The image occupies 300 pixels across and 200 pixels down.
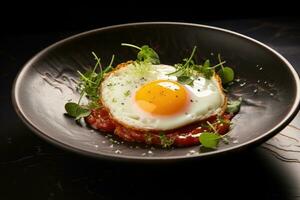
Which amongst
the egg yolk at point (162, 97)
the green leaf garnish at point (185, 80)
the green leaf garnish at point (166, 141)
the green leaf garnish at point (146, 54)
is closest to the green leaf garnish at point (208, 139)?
the green leaf garnish at point (166, 141)

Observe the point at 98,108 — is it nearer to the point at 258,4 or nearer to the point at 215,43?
the point at 215,43

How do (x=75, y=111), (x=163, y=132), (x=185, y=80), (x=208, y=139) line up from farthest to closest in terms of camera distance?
(x=185, y=80) < (x=75, y=111) < (x=163, y=132) < (x=208, y=139)

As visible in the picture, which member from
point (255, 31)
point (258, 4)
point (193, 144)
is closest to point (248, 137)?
point (193, 144)

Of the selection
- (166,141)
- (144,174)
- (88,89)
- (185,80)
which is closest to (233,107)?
(185,80)

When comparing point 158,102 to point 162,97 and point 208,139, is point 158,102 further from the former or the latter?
point 208,139

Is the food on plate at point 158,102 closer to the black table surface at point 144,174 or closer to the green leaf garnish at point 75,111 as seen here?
the green leaf garnish at point 75,111

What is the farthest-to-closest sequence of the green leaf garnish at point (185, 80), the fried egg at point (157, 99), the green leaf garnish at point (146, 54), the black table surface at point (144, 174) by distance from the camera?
the green leaf garnish at point (146, 54) < the green leaf garnish at point (185, 80) < the fried egg at point (157, 99) < the black table surface at point (144, 174)

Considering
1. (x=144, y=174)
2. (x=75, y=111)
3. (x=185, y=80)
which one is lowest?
(x=144, y=174)
